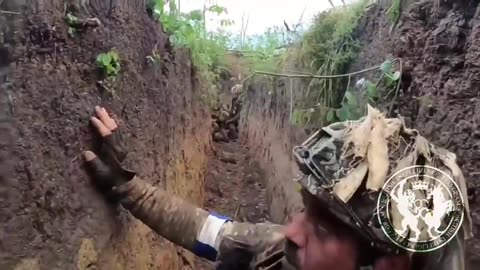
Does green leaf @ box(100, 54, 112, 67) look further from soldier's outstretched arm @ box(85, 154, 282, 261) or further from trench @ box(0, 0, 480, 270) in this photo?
soldier's outstretched arm @ box(85, 154, 282, 261)

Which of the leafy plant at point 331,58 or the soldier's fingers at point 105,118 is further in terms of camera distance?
the leafy plant at point 331,58

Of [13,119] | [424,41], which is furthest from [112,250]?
[424,41]

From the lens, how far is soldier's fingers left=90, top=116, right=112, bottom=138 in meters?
1.81

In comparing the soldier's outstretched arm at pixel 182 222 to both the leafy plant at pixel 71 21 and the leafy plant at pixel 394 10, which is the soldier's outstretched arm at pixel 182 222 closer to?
the leafy plant at pixel 71 21

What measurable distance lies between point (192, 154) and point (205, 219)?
95.9 inches

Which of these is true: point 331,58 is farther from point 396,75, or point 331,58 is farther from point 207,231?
point 207,231

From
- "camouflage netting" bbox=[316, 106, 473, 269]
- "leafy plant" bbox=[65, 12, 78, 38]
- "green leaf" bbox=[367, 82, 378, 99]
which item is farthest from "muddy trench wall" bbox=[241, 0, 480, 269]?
"leafy plant" bbox=[65, 12, 78, 38]

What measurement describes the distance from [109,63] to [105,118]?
7.2 inches

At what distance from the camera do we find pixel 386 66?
228 centimetres

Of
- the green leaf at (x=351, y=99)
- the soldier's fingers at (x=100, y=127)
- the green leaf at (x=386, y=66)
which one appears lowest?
the soldier's fingers at (x=100, y=127)

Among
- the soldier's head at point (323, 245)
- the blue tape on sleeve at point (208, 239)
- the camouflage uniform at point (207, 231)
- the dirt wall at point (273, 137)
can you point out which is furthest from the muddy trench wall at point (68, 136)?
the dirt wall at point (273, 137)

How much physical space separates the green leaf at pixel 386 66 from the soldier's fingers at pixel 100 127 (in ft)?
3.51

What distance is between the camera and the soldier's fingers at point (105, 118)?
184cm

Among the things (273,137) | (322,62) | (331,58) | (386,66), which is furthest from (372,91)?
(273,137)
